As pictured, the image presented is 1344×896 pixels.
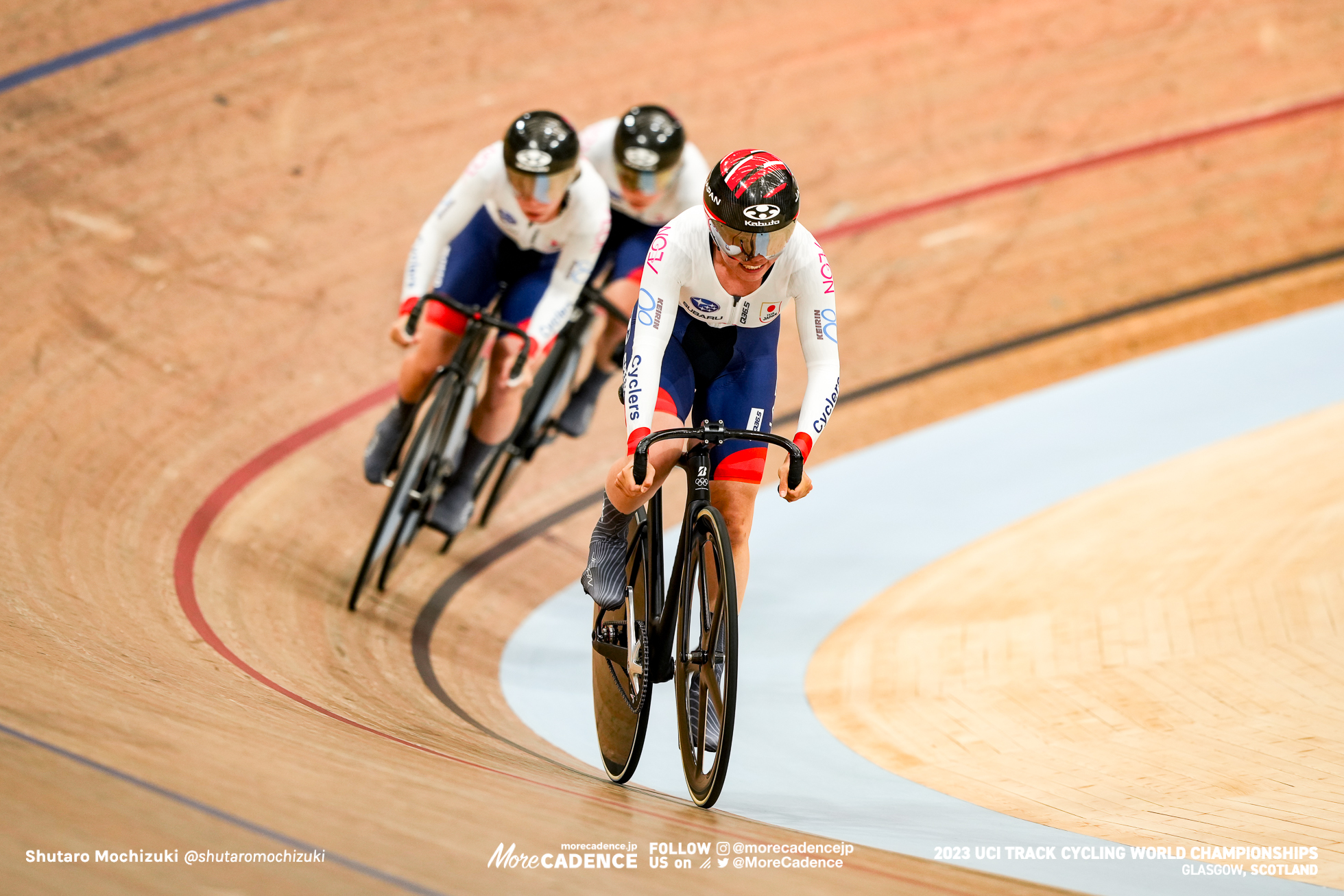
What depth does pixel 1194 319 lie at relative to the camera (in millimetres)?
5574

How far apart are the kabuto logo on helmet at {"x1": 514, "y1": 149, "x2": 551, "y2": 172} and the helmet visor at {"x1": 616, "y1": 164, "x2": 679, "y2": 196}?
0.63 meters

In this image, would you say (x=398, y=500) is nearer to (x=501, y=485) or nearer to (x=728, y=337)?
(x=501, y=485)

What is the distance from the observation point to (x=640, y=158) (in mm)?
3961

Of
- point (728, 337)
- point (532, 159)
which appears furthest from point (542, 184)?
point (728, 337)

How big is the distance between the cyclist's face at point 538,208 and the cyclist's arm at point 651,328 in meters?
1.05

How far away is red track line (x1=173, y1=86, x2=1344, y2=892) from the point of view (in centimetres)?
246

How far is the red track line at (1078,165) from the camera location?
5680mm

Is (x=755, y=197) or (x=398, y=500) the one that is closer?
(x=755, y=197)

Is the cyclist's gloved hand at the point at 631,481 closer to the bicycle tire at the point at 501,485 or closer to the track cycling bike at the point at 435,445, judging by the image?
the track cycling bike at the point at 435,445

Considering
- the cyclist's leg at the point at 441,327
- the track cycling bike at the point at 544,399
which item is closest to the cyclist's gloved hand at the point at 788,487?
the cyclist's leg at the point at 441,327

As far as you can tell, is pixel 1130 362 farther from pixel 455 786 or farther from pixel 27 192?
pixel 27 192

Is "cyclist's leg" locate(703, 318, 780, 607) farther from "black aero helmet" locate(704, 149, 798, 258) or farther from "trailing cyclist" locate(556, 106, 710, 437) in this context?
"trailing cyclist" locate(556, 106, 710, 437)

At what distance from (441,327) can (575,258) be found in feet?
1.57

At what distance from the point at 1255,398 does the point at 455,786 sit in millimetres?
4115
